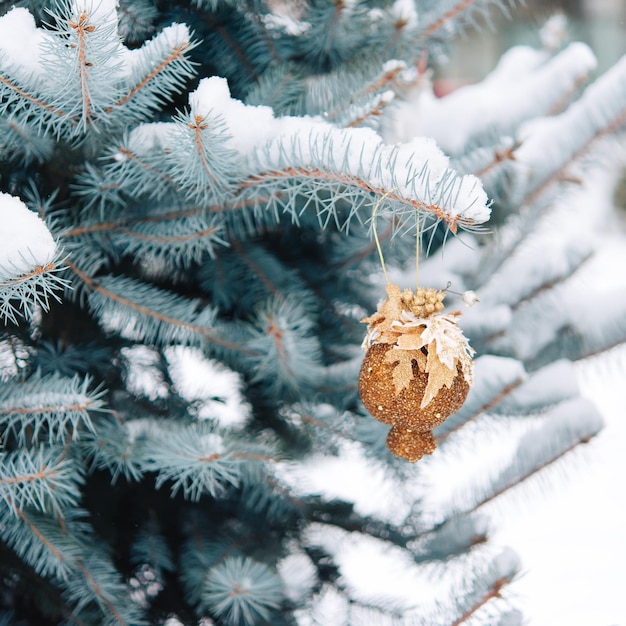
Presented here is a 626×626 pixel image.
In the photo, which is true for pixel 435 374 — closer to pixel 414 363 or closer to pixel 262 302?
pixel 414 363

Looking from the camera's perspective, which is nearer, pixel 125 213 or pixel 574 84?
pixel 125 213

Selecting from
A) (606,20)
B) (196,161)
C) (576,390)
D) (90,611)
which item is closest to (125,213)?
(196,161)

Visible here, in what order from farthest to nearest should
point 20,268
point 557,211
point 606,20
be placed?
1. point 606,20
2. point 557,211
3. point 20,268

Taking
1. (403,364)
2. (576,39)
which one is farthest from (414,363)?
(576,39)

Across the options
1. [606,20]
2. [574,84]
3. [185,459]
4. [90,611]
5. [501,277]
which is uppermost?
[606,20]

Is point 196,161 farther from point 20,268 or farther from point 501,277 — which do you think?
point 501,277

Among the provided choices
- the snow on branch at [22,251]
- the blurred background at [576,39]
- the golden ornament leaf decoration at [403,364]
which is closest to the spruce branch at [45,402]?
the snow on branch at [22,251]

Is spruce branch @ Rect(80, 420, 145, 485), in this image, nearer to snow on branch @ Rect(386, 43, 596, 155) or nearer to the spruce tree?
the spruce tree
